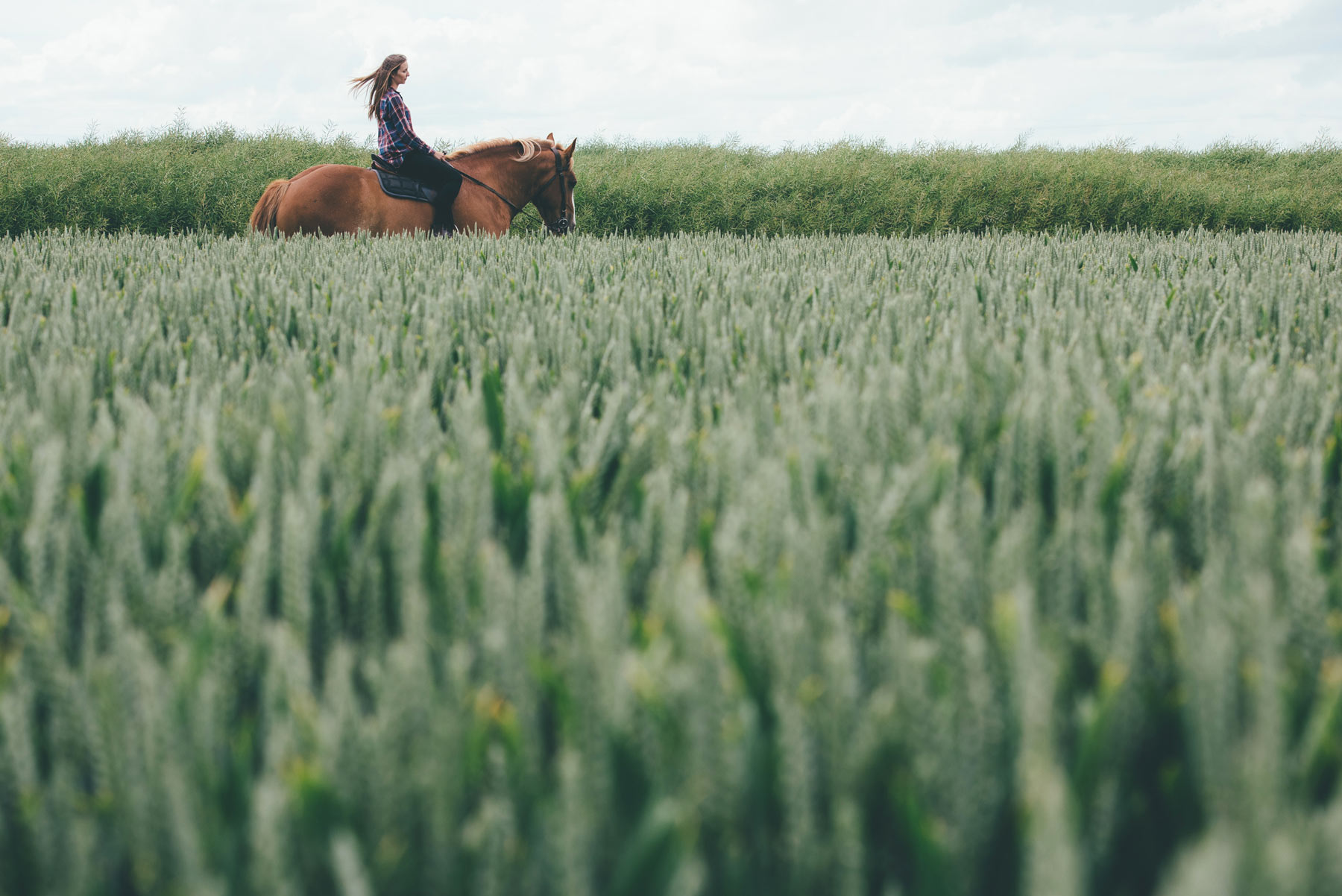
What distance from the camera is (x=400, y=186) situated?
30.3 ft

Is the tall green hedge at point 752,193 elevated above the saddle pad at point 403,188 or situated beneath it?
elevated above

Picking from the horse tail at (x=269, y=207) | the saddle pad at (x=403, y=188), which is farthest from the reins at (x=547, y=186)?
the horse tail at (x=269, y=207)

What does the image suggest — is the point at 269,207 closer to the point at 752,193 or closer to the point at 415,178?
the point at 415,178

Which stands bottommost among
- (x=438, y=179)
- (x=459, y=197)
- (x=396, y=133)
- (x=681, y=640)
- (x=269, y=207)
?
(x=681, y=640)

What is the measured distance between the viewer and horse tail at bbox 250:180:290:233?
918cm

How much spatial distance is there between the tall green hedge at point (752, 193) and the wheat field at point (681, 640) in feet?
46.7

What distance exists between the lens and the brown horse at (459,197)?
889 cm

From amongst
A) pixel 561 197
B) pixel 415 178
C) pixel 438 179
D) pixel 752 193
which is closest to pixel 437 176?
pixel 438 179

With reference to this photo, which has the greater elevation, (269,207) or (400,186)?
(400,186)

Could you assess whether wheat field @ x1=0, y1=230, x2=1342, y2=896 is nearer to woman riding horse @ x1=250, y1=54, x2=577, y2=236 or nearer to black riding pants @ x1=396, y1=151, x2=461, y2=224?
woman riding horse @ x1=250, y1=54, x2=577, y2=236

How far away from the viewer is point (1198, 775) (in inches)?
31.2

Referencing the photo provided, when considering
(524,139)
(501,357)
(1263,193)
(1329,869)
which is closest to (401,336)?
(501,357)

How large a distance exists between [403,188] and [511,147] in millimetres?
1600

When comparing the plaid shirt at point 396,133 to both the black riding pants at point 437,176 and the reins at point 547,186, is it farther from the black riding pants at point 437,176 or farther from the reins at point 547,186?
the reins at point 547,186
